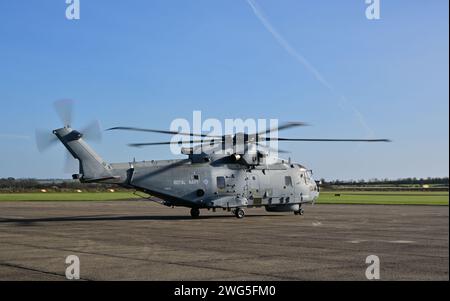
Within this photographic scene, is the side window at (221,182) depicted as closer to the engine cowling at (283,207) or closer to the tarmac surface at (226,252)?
the engine cowling at (283,207)

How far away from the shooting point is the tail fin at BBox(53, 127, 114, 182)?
104 ft

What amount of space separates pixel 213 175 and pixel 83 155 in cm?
839

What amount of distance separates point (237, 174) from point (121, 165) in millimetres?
7612

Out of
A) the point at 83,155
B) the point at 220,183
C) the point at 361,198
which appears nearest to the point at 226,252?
the point at 83,155

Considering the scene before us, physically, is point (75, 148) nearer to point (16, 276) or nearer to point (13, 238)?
point (13, 238)

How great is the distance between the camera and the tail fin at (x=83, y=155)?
31.7 m

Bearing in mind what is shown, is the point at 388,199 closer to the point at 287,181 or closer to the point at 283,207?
the point at 283,207

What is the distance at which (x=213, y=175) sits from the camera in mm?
36562

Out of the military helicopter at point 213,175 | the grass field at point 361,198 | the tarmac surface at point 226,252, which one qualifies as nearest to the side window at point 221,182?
the military helicopter at point 213,175

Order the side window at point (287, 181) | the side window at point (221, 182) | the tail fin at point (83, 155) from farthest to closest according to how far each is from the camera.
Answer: the side window at point (287, 181) < the side window at point (221, 182) < the tail fin at point (83, 155)

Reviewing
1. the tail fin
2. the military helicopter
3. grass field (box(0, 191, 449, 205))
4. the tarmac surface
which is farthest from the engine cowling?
grass field (box(0, 191, 449, 205))

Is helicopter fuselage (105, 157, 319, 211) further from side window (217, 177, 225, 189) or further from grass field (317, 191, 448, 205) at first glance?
grass field (317, 191, 448, 205)

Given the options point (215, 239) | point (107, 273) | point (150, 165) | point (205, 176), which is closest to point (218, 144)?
point (205, 176)

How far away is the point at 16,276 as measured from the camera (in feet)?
44.0
